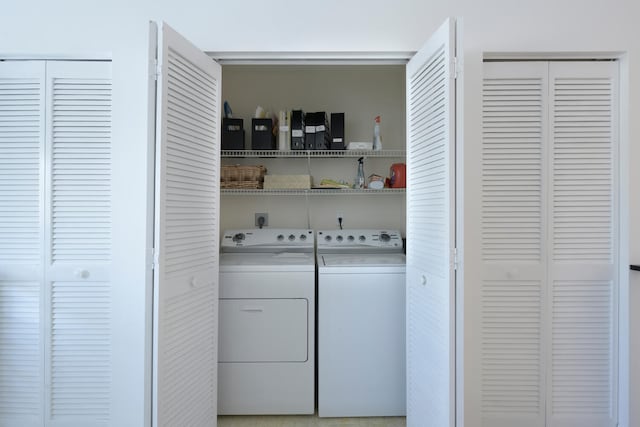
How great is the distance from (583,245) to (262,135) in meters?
2.13

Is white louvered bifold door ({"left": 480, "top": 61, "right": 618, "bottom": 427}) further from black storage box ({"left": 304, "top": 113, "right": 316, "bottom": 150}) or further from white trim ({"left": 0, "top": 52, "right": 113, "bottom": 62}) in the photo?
white trim ({"left": 0, "top": 52, "right": 113, "bottom": 62})

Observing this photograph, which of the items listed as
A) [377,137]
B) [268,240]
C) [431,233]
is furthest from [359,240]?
[431,233]

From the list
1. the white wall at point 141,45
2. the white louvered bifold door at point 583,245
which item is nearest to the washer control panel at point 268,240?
the white wall at point 141,45

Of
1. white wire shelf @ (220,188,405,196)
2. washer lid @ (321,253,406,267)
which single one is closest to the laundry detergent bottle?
white wire shelf @ (220,188,405,196)

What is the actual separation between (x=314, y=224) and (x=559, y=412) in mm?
1963

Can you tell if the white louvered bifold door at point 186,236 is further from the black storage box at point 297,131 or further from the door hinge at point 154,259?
the black storage box at point 297,131

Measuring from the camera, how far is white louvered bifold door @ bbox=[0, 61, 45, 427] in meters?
1.86

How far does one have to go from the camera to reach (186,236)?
5.70ft

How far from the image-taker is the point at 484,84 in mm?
1858

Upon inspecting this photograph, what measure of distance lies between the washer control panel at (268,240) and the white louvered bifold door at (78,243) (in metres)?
1.03

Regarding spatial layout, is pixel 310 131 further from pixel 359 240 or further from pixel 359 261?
pixel 359 261

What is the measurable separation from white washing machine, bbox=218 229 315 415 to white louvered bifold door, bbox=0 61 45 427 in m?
0.92

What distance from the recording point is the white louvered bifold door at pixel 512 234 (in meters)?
1.85

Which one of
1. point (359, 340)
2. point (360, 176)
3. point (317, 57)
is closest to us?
point (317, 57)
